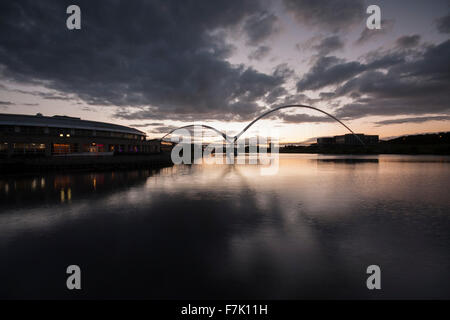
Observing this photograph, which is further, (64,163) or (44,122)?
(44,122)

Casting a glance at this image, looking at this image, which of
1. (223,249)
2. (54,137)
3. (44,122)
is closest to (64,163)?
(54,137)

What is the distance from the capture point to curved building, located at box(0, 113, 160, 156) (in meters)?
55.8

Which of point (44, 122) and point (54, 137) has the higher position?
point (44, 122)

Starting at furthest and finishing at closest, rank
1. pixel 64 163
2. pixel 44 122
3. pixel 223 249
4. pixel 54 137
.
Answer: pixel 44 122 → pixel 54 137 → pixel 64 163 → pixel 223 249

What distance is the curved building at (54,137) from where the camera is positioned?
5581 centimetres

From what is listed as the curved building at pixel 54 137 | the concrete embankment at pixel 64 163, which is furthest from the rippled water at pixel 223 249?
the curved building at pixel 54 137

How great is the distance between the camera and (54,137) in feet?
202

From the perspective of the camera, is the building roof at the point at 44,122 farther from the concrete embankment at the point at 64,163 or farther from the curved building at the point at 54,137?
the concrete embankment at the point at 64,163

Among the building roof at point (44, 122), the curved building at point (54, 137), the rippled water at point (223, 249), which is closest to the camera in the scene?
the rippled water at point (223, 249)

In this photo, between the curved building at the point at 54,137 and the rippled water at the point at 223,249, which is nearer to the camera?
the rippled water at the point at 223,249

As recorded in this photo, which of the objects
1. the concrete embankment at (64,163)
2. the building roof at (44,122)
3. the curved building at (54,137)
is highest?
the building roof at (44,122)

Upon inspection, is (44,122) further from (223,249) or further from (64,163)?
(223,249)
